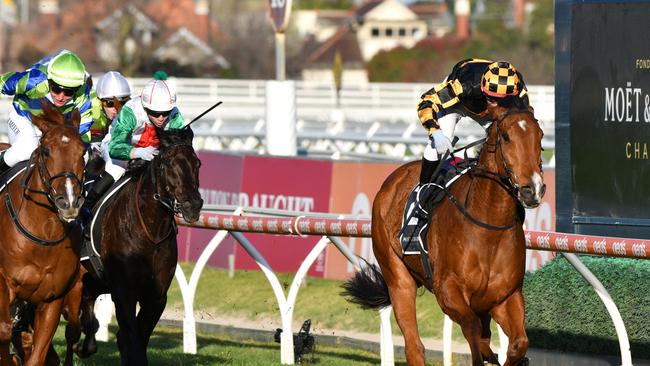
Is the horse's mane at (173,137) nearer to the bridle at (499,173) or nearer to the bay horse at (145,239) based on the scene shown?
the bay horse at (145,239)

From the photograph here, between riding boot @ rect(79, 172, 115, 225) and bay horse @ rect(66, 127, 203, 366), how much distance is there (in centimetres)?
35

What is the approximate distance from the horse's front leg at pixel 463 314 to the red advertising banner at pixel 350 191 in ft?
20.0

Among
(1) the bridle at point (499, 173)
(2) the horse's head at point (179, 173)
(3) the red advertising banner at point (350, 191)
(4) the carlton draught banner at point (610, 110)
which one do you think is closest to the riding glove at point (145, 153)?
(2) the horse's head at point (179, 173)

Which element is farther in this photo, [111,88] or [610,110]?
[111,88]

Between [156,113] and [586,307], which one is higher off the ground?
[156,113]

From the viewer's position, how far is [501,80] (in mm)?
7336

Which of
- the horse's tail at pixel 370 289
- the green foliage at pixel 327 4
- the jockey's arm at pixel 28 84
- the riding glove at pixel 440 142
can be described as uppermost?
the green foliage at pixel 327 4

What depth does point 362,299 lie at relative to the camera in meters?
8.73

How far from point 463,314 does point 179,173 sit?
1.75 metres

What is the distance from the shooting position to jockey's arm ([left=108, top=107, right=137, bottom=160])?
835 centimetres

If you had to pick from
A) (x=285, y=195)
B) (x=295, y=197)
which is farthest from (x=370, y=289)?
(x=285, y=195)

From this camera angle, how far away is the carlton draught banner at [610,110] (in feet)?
29.3

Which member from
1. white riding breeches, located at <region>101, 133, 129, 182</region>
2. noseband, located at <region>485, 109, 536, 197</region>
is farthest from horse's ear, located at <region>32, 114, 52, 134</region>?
noseband, located at <region>485, 109, 536, 197</region>

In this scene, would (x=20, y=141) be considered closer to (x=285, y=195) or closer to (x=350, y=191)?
(x=350, y=191)
